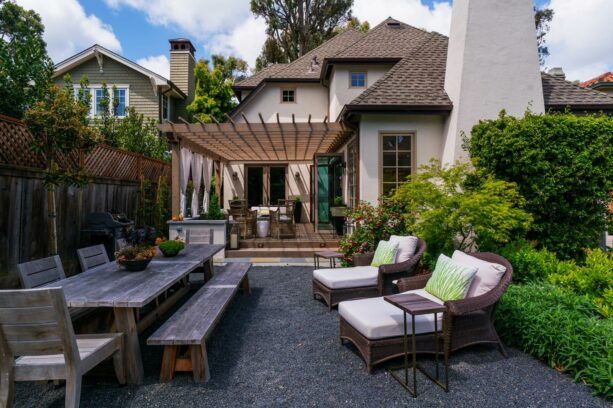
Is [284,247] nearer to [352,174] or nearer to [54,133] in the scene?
[352,174]

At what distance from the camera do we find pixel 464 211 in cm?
564

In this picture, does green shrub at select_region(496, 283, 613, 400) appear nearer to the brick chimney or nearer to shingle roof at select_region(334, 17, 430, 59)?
shingle roof at select_region(334, 17, 430, 59)

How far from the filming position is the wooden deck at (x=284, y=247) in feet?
28.0

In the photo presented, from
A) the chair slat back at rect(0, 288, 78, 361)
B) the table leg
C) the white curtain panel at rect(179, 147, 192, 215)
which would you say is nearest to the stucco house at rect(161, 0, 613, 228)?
the white curtain panel at rect(179, 147, 192, 215)

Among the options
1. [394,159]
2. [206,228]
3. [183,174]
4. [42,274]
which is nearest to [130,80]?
[183,174]

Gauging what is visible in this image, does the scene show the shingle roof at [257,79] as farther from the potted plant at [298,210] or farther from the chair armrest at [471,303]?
the chair armrest at [471,303]

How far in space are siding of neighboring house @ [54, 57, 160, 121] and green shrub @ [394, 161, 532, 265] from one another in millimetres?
12886

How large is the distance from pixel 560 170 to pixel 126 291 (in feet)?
21.3

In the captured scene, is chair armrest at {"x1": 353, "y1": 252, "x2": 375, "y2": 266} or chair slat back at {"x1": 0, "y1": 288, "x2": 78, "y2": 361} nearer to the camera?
chair slat back at {"x1": 0, "y1": 288, "x2": 78, "y2": 361}

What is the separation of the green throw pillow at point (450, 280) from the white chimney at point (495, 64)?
13.7 feet

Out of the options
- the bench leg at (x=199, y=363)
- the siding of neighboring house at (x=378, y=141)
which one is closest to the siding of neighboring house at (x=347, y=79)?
the siding of neighboring house at (x=378, y=141)

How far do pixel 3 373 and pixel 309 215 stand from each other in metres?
12.2

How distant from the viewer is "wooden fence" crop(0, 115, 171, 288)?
5.02 m

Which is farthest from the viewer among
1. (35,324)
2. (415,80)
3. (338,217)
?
(338,217)
